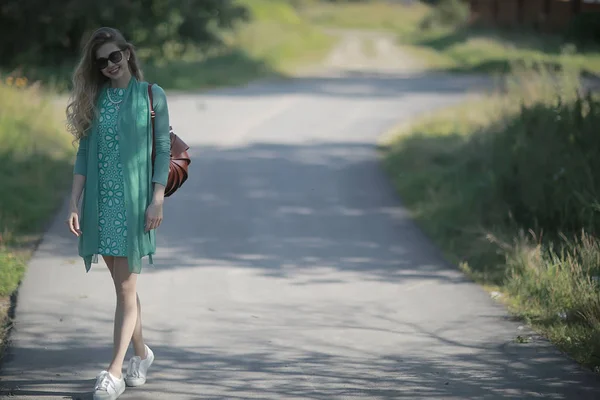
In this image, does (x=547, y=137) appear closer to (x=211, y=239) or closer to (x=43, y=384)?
(x=211, y=239)


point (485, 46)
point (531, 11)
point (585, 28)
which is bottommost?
point (485, 46)

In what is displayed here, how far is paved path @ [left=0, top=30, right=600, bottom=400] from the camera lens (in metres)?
5.51

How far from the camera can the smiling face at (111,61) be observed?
506 cm

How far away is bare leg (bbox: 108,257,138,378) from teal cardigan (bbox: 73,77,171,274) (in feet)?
0.28

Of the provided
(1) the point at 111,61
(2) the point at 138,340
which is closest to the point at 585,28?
(2) the point at 138,340

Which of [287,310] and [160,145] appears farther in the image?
[287,310]

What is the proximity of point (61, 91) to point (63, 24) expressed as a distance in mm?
5428

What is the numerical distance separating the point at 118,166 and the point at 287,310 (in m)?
2.25

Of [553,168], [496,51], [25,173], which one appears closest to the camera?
[553,168]

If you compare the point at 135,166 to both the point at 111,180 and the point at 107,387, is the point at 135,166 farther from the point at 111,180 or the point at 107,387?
the point at 107,387

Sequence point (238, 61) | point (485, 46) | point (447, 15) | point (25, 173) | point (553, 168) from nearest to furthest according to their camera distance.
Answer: point (553, 168)
point (25, 173)
point (238, 61)
point (485, 46)
point (447, 15)

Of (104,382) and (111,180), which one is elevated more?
(111,180)

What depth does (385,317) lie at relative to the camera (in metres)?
6.88

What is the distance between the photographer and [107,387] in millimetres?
5062
